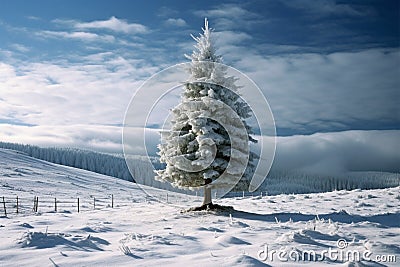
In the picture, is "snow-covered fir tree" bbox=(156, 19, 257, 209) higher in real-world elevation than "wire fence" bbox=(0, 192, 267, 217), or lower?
higher

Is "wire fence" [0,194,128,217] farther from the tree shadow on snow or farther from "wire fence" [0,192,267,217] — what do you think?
the tree shadow on snow

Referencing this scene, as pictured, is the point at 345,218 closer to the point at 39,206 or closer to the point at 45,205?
the point at 39,206

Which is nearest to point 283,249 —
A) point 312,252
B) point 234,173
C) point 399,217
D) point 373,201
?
point 312,252

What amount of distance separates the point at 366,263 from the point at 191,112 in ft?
51.8

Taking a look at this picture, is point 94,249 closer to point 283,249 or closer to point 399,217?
point 283,249

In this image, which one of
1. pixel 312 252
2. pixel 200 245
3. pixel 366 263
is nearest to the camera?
pixel 366 263

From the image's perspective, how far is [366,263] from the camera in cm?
747

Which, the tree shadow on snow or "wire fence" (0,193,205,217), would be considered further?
"wire fence" (0,193,205,217)

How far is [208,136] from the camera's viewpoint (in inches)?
840

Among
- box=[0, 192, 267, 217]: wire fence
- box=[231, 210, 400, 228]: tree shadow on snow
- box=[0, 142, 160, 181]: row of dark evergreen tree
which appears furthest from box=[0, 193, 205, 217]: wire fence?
box=[0, 142, 160, 181]: row of dark evergreen tree

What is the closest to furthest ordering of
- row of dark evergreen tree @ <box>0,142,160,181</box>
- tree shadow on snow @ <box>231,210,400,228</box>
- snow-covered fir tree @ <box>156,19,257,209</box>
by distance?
tree shadow on snow @ <box>231,210,400,228</box> < snow-covered fir tree @ <box>156,19,257,209</box> < row of dark evergreen tree @ <box>0,142,160,181</box>

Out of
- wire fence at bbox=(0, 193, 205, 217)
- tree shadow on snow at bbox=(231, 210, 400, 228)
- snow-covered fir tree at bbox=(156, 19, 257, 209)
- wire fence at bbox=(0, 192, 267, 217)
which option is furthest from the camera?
wire fence at bbox=(0, 192, 267, 217)

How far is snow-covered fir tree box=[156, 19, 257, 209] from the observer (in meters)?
21.3

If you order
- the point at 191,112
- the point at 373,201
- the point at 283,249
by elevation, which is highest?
the point at 191,112
